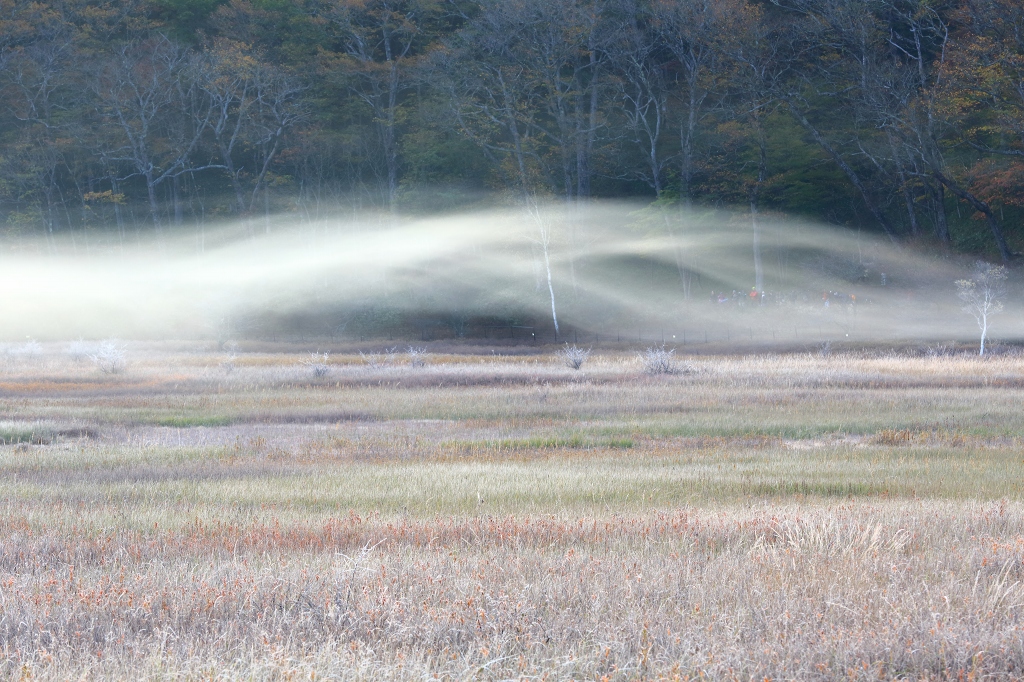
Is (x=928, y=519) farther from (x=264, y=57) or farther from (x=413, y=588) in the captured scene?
(x=264, y=57)

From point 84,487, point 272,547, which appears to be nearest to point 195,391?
point 84,487

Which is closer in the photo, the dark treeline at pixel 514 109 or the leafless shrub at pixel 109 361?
the leafless shrub at pixel 109 361

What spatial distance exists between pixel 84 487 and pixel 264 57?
55.7 m

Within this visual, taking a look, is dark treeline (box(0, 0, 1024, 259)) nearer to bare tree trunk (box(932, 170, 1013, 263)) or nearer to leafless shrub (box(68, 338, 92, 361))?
bare tree trunk (box(932, 170, 1013, 263))

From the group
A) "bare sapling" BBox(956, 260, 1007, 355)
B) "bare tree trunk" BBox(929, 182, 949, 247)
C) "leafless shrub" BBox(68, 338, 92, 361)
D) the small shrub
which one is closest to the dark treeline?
"bare tree trunk" BBox(929, 182, 949, 247)

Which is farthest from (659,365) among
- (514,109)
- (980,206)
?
(514,109)

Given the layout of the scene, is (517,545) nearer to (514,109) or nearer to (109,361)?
(109,361)

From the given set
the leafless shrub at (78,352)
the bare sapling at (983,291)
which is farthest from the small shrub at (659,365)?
the leafless shrub at (78,352)

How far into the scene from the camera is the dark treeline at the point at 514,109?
2009 inches

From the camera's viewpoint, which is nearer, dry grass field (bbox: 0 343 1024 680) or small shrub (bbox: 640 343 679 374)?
dry grass field (bbox: 0 343 1024 680)

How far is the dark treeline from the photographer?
51031 millimetres

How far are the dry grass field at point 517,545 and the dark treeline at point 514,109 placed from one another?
32.9 m

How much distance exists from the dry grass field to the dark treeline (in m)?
32.9

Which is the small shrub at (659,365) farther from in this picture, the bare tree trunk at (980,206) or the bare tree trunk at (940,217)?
the bare tree trunk at (940,217)
